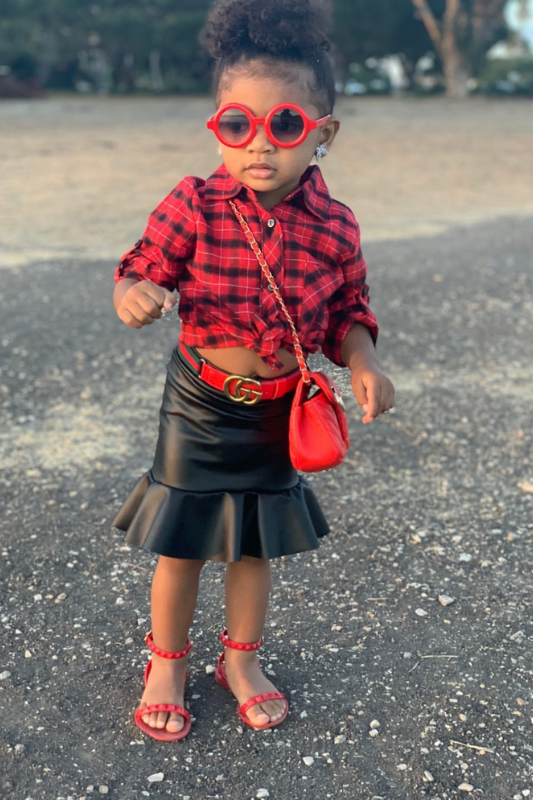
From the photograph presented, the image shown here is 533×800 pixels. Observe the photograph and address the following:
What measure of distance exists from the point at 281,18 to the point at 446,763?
1.69 meters

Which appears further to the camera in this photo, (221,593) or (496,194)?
(496,194)

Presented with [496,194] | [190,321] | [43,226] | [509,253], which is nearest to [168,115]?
[496,194]

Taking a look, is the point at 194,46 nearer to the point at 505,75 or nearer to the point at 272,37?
the point at 505,75

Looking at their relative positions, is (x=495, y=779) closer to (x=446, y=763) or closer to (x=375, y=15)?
(x=446, y=763)

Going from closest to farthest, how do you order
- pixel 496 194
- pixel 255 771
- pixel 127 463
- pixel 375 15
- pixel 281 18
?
1. pixel 281 18
2. pixel 255 771
3. pixel 127 463
4. pixel 496 194
5. pixel 375 15

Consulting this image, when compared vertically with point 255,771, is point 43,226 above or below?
below

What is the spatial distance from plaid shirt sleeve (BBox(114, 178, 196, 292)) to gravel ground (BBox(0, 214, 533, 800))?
3.51ft

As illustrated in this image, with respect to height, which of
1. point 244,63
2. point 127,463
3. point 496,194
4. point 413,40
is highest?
point 244,63

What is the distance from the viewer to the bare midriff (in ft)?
7.03

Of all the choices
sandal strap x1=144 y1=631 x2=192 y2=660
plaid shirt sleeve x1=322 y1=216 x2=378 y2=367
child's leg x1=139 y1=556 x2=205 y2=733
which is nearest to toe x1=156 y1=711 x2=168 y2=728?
child's leg x1=139 y1=556 x2=205 y2=733

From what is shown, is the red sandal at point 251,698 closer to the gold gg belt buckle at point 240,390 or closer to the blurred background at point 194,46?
the gold gg belt buckle at point 240,390

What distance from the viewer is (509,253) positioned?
7609 mm

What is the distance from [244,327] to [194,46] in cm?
2820

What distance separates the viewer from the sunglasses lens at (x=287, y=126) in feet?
6.42
